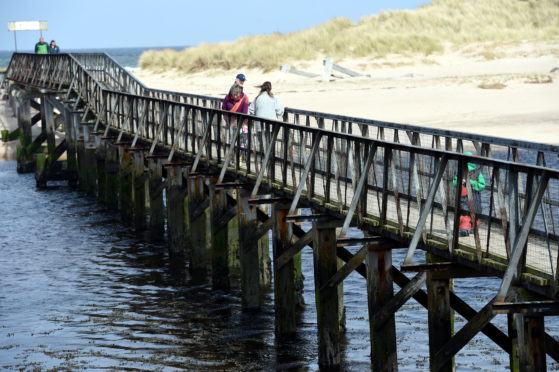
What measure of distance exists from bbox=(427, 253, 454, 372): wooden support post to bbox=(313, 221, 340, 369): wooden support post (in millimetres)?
2534

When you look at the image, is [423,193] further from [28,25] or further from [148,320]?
[28,25]

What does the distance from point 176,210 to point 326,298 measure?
7.88m

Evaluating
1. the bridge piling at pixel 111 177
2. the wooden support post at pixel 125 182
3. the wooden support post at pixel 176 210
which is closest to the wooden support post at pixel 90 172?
the bridge piling at pixel 111 177

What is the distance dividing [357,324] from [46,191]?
62.5 ft

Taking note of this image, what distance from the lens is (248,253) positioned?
1598cm

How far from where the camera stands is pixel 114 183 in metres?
27.7

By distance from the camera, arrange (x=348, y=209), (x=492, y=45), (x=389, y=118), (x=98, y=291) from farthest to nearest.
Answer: (x=492, y=45) → (x=389, y=118) → (x=98, y=291) → (x=348, y=209)

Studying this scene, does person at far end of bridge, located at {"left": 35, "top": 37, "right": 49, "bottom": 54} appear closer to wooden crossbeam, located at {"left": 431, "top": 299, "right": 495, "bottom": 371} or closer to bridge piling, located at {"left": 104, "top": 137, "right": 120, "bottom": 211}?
bridge piling, located at {"left": 104, "top": 137, "right": 120, "bottom": 211}

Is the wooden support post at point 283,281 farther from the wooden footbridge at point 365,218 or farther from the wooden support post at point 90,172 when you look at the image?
the wooden support post at point 90,172

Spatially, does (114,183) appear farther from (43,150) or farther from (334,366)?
(334,366)

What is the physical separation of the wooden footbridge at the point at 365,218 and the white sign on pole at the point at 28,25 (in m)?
20.0

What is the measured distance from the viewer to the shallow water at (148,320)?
46.4ft

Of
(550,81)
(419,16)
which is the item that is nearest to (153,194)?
(550,81)

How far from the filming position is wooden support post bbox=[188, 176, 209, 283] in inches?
731
